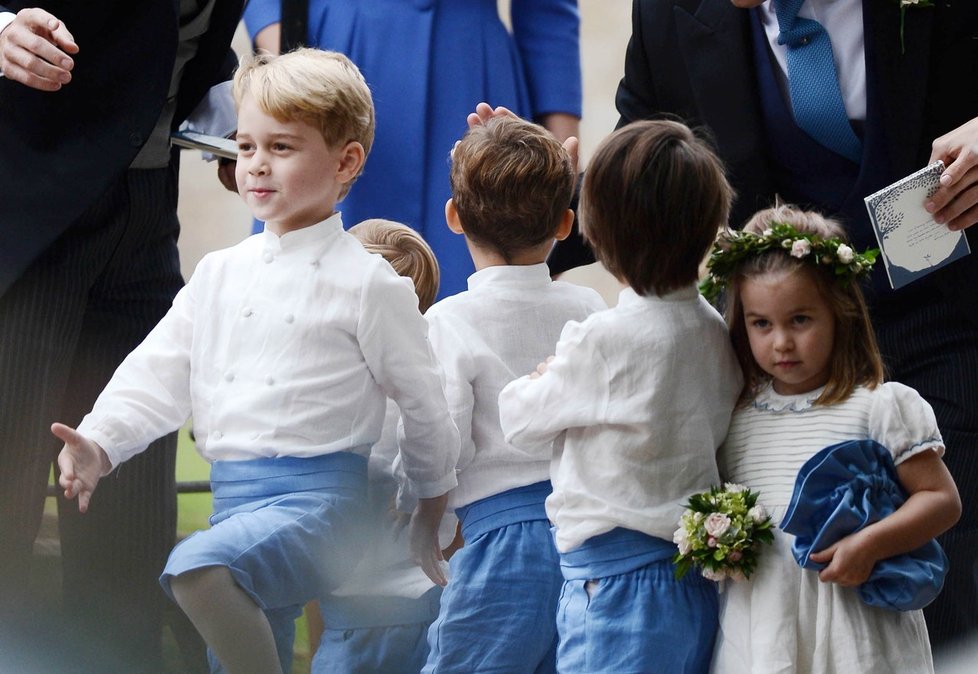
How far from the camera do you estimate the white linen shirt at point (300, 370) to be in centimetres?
222

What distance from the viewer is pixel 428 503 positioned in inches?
93.1

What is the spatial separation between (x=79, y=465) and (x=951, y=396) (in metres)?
1.46

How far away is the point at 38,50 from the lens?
2.35 m

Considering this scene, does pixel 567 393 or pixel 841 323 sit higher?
pixel 841 323

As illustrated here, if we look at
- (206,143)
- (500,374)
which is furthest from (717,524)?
(206,143)

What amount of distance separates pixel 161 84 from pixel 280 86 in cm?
45

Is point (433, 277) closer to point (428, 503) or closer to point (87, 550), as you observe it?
point (428, 503)

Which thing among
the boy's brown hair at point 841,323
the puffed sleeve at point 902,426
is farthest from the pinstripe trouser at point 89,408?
the puffed sleeve at point 902,426

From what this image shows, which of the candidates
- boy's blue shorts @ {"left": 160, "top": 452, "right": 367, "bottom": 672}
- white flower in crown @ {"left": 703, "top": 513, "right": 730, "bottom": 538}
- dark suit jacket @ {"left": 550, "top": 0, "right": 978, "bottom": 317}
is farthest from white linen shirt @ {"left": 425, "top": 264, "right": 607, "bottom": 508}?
white flower in crown @ {"left": 703, "top": 513, "right": 730, "bottom": 538}

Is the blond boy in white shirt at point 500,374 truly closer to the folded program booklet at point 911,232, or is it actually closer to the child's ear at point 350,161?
the child's ear at point 350,161

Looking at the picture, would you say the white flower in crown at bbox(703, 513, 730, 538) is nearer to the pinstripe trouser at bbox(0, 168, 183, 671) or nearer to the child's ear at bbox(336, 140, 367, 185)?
the child's ear at bbox(336, 140, 367, 185)

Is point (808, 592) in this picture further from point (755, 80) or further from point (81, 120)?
point (81, 120)

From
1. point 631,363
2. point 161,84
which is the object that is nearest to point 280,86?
point 161,84

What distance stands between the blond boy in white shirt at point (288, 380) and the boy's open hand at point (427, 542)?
1.6 inches
